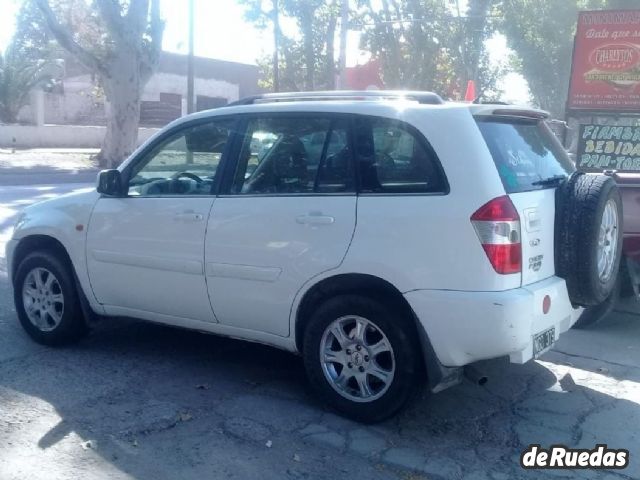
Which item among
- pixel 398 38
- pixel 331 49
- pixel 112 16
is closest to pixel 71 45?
pixel 112 16

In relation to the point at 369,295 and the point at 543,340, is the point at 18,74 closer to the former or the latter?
the point at 369,295

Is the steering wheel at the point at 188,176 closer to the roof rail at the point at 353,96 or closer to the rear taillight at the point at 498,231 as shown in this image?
the roof rail at the point at 353,96

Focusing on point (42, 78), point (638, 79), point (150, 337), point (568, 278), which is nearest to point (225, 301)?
point (150, 337)

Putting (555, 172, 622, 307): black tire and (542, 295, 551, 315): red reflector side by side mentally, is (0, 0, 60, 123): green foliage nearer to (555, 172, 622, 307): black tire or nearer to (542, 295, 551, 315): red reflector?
(555, 172, 622, 307): black tire

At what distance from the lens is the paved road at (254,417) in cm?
418

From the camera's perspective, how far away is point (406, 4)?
33.6m

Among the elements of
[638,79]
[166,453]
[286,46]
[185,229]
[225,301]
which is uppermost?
[286,46]

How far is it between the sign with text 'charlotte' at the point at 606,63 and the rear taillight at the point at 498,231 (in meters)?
9.84

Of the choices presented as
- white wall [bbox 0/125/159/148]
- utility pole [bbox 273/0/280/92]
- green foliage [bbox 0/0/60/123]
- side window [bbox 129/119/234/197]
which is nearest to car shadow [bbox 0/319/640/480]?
side window [bbox 129/119/234/197]

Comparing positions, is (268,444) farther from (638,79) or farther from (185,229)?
(638,79)

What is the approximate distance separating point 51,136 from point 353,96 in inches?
1254

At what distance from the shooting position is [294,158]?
5.05 m

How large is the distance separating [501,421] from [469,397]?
40 cm

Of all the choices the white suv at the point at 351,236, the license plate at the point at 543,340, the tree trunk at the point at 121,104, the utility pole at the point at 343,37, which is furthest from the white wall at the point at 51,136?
the license plate at the point at 543,340
